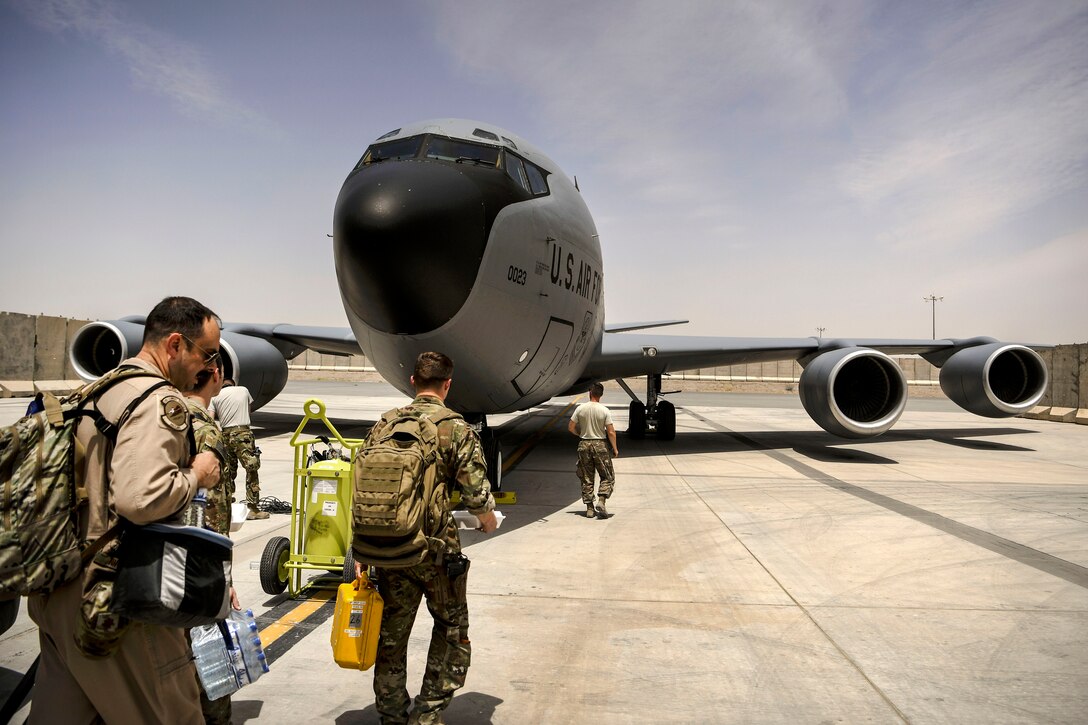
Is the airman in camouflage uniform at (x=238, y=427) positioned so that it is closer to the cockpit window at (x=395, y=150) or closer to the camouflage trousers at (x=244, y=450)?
the camouflage trousers at (x=244, y=450)

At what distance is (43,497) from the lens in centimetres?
167

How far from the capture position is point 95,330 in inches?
455

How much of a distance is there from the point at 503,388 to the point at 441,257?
2.04 m

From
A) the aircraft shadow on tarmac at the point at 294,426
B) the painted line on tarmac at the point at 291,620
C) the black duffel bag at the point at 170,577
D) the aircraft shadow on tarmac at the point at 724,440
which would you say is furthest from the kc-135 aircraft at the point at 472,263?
the aircraft shadow on tarmac at the point at 294,426

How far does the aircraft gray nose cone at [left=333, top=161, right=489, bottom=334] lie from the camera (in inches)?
188

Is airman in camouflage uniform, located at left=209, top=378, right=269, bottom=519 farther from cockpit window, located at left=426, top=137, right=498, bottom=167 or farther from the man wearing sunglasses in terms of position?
the man wearing sunglasses

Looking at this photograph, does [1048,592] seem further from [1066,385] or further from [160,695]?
[1066,385]

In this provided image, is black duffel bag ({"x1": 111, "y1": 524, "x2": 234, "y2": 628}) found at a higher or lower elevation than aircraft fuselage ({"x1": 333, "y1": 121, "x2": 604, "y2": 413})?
lower

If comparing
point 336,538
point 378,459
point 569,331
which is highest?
point 569,331

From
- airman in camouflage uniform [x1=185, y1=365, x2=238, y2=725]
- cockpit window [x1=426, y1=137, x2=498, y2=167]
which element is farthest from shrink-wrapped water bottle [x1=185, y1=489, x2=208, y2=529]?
cockpit window [x1=426, y1=137, x2=498, y2=167]

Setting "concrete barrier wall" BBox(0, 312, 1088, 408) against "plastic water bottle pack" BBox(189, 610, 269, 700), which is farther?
"concrete barrier wall" BBox(0, 312, 1088, 408)

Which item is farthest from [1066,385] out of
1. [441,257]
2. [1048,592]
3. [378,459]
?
[378,459]

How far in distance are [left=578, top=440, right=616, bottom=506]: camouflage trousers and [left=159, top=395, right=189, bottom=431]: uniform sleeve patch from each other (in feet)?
16.9

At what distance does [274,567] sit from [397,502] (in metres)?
2.24
